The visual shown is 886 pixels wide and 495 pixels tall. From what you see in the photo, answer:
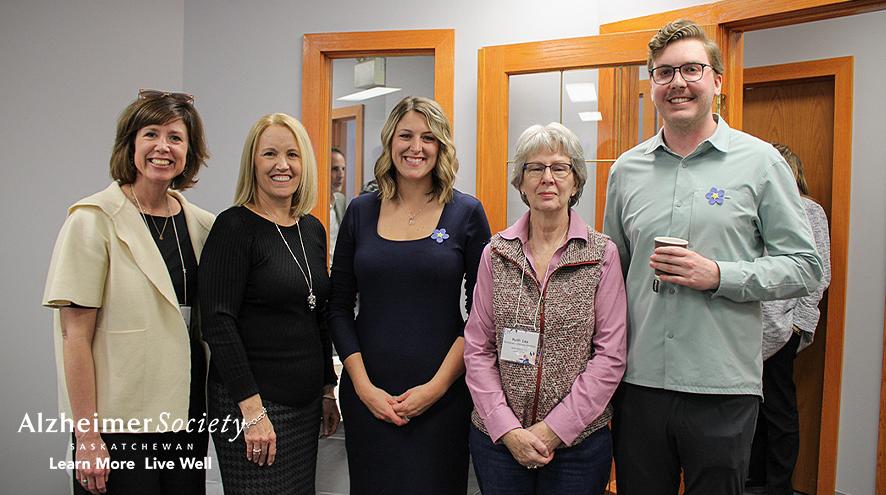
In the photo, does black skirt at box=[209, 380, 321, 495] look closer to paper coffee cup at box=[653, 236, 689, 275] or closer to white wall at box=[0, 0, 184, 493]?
paper coffee cup at box=[653, 236, 689, 275]

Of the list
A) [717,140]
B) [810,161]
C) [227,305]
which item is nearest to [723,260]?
[717,140]

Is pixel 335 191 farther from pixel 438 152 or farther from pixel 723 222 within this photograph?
pixel 723 222

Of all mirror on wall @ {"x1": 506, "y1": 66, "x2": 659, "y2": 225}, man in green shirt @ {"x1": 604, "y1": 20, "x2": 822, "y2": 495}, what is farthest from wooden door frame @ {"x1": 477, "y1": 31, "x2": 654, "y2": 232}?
man in green shirt @ {"x1": 604, "y1": 20, "x2": 822, "y2": 495}

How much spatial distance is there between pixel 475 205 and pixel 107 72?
83.2 inches

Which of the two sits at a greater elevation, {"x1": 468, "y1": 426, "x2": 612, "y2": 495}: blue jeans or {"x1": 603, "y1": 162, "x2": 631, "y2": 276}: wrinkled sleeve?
{"x1": 603, "y1": 162, "x2": 631, "y2": 276}: wrinkled sleeve

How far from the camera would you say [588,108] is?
274 centimetres

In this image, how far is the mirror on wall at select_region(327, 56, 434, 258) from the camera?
10.7ft

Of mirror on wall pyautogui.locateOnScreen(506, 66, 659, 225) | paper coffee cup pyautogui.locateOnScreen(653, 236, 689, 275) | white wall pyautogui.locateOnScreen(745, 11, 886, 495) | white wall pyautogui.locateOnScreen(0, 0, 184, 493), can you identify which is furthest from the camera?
white wall pyautogui.locateOnScreen(745, 11, 886, 495)

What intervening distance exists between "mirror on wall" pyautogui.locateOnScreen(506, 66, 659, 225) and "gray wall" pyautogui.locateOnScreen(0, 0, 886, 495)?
335mm

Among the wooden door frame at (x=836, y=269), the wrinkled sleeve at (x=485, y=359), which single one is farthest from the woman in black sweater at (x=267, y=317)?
the wooden door frame at (x=836, y=269)

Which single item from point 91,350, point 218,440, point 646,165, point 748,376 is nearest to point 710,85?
point 646,165

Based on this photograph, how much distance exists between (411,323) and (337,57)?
1798mm

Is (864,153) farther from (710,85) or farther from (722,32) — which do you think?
(710,85)

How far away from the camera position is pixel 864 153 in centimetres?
328
